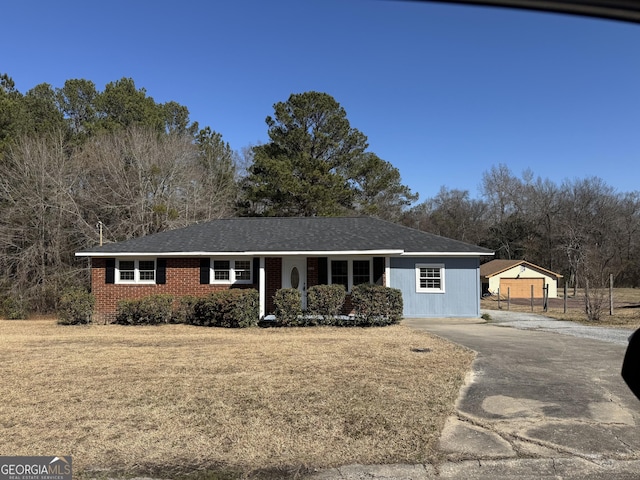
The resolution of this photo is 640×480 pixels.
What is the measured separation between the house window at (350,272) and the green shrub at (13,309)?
13.4 m

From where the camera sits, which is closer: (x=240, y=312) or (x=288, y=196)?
(x=240, y=312)

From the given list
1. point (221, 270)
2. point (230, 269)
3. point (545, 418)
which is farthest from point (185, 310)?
point (545, 418)

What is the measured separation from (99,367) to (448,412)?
18.9ft

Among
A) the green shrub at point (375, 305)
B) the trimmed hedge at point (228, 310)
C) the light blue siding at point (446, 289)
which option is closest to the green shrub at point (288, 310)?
the trimmed hedge at point (228, 310)

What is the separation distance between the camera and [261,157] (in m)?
28.9

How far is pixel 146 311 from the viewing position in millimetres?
15180

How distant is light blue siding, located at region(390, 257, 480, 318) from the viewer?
57.4 feet

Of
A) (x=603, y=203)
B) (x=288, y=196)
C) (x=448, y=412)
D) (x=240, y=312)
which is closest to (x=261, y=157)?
(x=288, y=196)

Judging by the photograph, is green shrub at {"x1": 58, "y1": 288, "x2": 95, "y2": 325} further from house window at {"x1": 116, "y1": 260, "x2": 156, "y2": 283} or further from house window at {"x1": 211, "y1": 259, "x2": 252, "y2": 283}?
house window at {"x1": 211, "y1": 259, "x2": 252, "y2": 283}

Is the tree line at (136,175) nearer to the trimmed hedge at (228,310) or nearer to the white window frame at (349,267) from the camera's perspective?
the white window frame at (349,267)

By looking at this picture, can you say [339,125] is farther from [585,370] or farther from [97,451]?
[97,451]

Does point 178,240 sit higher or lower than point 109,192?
lower

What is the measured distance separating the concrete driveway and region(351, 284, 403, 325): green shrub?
483 cm

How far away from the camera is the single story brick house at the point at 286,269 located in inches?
669
